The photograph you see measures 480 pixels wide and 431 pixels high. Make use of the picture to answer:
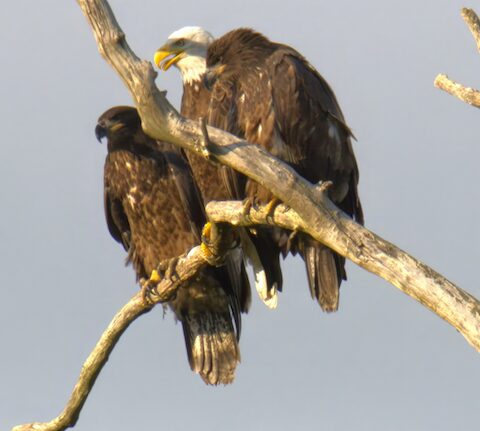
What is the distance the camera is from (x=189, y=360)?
1027 centimetres

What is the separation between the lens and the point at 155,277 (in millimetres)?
9438

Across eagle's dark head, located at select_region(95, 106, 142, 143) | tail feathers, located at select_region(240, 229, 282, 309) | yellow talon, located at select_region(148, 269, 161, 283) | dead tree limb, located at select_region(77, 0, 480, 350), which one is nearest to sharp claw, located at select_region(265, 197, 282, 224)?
dead tree limb, located at select_region(77, 0, 480, 350)

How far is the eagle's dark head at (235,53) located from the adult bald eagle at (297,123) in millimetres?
58

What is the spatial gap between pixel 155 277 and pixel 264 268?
3.14 feet

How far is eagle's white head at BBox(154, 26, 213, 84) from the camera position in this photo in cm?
1050

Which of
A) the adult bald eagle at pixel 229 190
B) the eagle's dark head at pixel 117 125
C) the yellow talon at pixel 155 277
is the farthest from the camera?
the eagle's dark head at pixel 117 125

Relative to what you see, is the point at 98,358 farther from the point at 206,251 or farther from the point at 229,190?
the point at 229,190

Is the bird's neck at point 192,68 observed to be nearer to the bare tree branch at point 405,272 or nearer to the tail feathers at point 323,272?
the tail feathers at point 323,272

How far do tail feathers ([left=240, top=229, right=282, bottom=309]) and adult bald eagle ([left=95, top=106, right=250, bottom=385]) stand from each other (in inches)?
32.0

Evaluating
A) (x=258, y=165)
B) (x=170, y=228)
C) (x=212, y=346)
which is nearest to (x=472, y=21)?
(x=258, y=165)

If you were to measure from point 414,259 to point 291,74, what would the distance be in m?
2.41

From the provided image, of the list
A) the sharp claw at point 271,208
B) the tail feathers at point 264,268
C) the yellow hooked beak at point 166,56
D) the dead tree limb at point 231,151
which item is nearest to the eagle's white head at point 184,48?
the yellow hooked beak at point 166,56

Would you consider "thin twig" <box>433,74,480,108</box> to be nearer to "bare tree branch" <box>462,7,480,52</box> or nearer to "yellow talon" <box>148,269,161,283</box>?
"bare tree branch" <box>462,7,480,52</box>

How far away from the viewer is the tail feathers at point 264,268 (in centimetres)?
879
